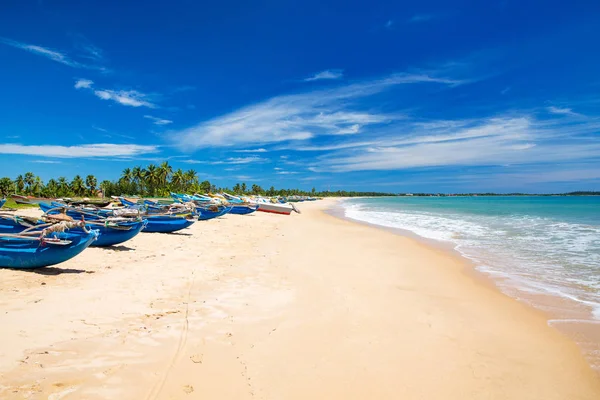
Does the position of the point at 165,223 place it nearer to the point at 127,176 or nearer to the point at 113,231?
the point at 113,231

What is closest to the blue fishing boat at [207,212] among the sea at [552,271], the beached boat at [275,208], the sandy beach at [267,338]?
the sandy beach at [267,338]

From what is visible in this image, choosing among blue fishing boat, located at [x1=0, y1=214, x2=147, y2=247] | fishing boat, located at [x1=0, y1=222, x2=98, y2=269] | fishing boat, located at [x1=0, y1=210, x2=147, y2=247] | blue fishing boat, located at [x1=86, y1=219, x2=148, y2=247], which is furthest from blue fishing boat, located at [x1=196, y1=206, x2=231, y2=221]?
fishing boat, located at [x1=0, y1=222, x2=98, y2=269]

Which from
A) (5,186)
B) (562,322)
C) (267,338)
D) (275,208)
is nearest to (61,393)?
(267,338)

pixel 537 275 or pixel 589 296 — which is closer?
pixel 589 296

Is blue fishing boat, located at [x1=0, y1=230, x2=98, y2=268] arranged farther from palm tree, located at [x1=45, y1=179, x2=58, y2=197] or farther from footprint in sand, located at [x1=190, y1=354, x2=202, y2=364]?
palm tree, located at [x1=45, y1=179, x2=58, y2=197]

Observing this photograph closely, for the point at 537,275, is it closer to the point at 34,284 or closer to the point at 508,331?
the point at 508,331

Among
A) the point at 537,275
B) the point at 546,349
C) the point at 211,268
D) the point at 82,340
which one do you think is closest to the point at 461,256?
the point at 537,275

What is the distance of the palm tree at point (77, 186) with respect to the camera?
7081cm

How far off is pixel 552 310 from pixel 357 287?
14.1ft

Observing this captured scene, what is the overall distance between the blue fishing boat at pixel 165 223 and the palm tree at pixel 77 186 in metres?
68.2

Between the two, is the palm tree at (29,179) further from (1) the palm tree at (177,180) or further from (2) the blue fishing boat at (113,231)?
(2) the blue fishing boat at (113,231)

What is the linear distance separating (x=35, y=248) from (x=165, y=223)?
8.76 metres

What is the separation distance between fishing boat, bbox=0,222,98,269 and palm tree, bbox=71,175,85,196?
75.6 meters

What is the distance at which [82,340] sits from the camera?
4.56 metres
